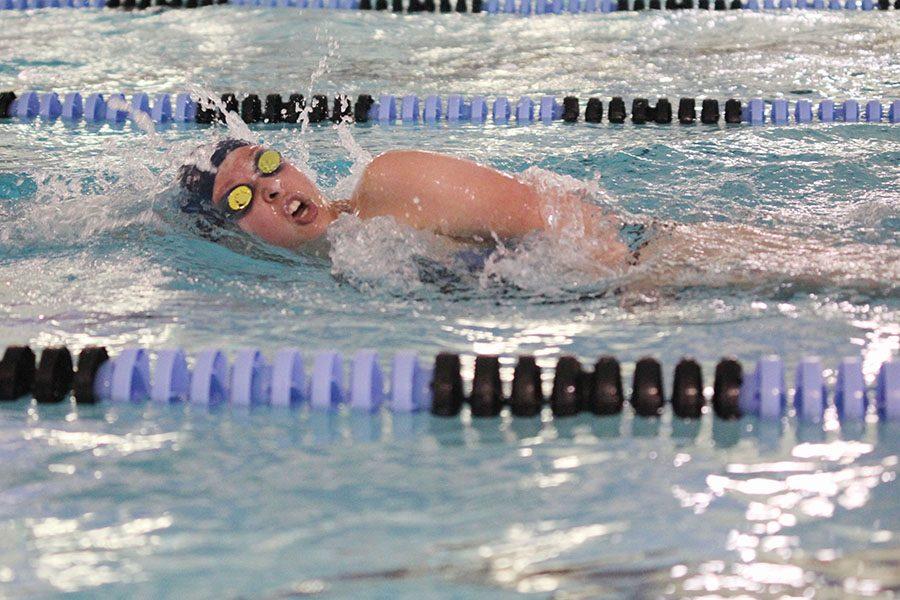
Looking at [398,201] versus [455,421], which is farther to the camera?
[398,201]

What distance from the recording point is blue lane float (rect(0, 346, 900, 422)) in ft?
8.31

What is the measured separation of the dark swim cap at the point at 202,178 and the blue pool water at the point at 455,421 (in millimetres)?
139

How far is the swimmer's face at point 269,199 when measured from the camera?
3.37 m

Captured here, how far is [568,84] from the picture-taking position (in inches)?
239

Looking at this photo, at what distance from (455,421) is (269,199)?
3.45 feet

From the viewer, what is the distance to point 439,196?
326cm

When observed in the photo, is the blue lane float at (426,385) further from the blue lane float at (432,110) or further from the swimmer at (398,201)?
the blue lane float at (432,110)

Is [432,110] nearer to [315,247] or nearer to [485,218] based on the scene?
[315,247]

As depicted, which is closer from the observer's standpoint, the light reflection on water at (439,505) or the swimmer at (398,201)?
the light reflection on water at (439,505)

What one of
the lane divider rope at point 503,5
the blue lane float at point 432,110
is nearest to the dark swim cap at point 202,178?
the blue lane float at point 432,110

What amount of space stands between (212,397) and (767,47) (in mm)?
4787

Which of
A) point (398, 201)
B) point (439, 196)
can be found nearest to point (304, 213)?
point (398, 201)

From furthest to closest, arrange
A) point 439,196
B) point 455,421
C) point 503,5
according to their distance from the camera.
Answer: point 503,5, point 439,196, point 455,421

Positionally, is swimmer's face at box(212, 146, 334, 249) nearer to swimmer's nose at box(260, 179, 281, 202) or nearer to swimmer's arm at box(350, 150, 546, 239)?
swimmer's nose at box(260, 179, 281, 202)
